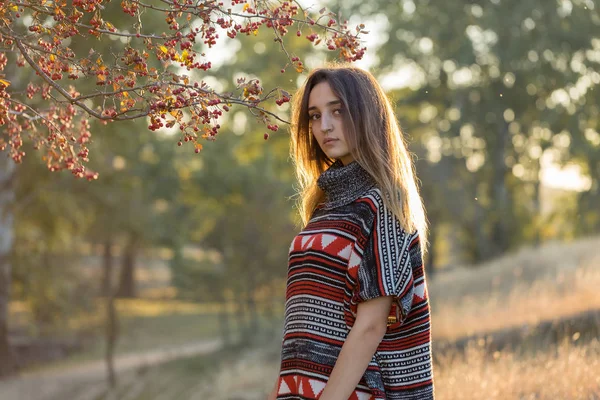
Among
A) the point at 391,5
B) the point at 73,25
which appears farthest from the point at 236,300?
the point at 73,25

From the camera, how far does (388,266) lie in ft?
8.18

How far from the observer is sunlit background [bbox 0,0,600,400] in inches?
641

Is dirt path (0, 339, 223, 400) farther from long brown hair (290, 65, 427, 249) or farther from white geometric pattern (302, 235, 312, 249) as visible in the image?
long brown hair (290, 65, 427, 249)

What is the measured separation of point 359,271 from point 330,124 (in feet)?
1.80

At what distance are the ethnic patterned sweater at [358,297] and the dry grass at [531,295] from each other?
15.4 ft

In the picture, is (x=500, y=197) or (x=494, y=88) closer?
(x=494, y=88)

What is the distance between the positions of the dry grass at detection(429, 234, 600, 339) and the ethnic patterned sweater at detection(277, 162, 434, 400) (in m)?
4.69

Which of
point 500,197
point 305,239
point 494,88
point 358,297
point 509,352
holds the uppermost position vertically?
point 494,88

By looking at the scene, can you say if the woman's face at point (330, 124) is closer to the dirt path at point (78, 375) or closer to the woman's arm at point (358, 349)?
the woman's arm at point (358, 349)

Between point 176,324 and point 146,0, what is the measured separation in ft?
64.7

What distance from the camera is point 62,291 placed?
19.3 meters

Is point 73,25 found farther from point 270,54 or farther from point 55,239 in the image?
point 270,54

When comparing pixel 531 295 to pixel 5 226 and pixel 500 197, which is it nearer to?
pixel 5 226

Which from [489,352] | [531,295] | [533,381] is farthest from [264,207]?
[533,381]
